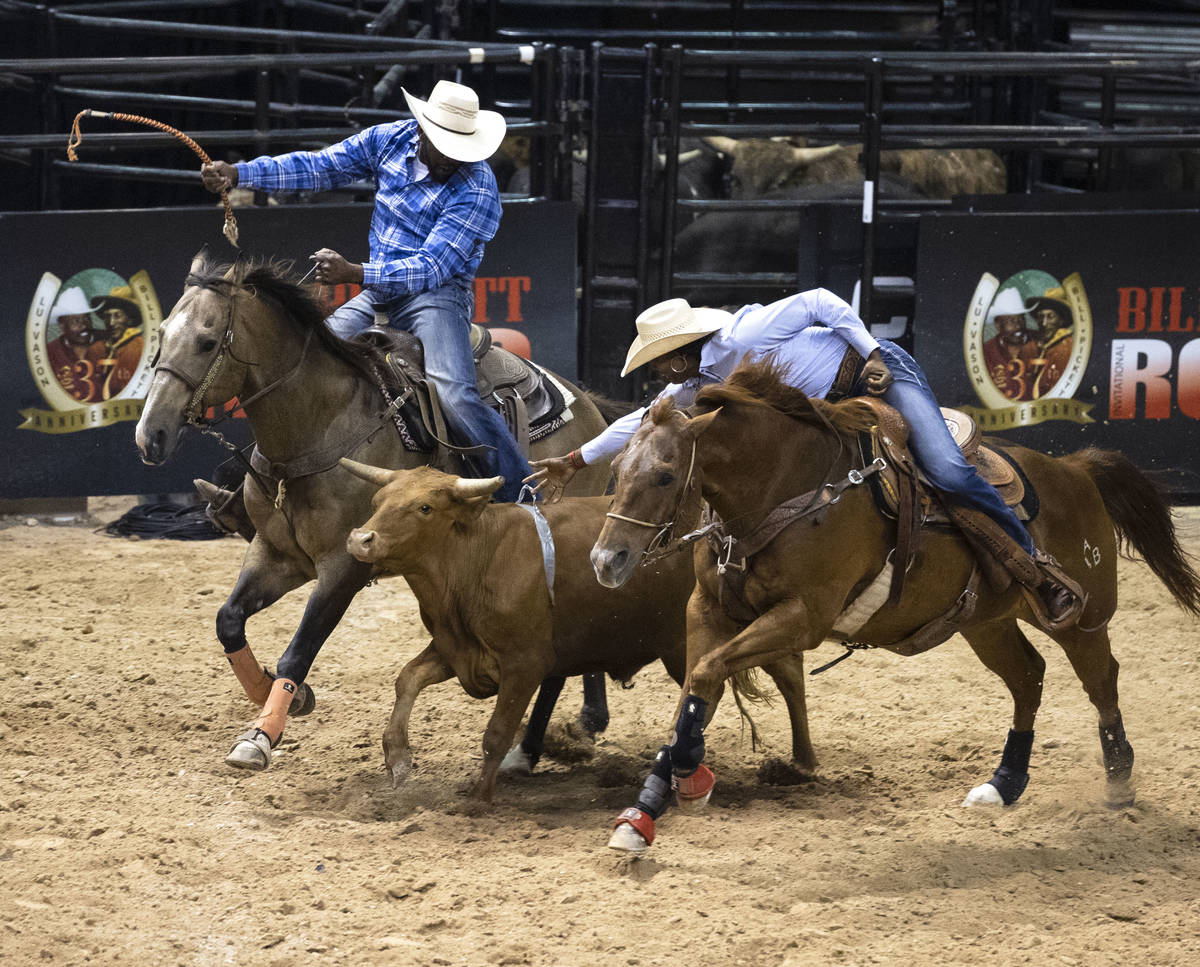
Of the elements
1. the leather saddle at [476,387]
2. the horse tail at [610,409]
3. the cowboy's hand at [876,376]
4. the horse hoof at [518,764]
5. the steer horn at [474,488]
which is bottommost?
the horse hoof at [518,764]

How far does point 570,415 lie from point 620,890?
2.64m

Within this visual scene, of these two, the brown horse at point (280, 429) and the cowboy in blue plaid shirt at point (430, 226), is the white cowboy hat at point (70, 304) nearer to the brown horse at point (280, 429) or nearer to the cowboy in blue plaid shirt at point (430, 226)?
the cowboy in blue plaid shirt at point (430, 226)

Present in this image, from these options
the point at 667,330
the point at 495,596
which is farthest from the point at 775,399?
the point at 495,596

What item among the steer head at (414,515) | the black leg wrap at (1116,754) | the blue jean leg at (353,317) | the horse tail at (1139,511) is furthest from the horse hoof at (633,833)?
the blue jean leg at (353,317)

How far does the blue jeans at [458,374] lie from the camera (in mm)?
5883

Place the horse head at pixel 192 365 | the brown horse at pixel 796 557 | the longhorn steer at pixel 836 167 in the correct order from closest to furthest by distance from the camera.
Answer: the brown horse at pixel 796 557 → the horse head at pixel 192 365 → the longhorn steer at pixel 836 167

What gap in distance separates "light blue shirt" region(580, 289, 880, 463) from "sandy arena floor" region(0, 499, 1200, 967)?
4.50ft

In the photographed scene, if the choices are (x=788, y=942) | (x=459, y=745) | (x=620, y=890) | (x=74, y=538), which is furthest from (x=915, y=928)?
(x=74, y=538)

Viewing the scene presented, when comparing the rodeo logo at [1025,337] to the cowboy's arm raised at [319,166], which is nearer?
the cowboy's arm raised at [319,166]

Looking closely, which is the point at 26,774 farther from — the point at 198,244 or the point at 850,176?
the point at 850,176

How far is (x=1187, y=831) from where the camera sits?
17.0ft

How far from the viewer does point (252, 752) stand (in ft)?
17.0

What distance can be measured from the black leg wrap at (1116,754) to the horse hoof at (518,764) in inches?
84.2

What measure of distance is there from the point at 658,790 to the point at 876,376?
154 cm
